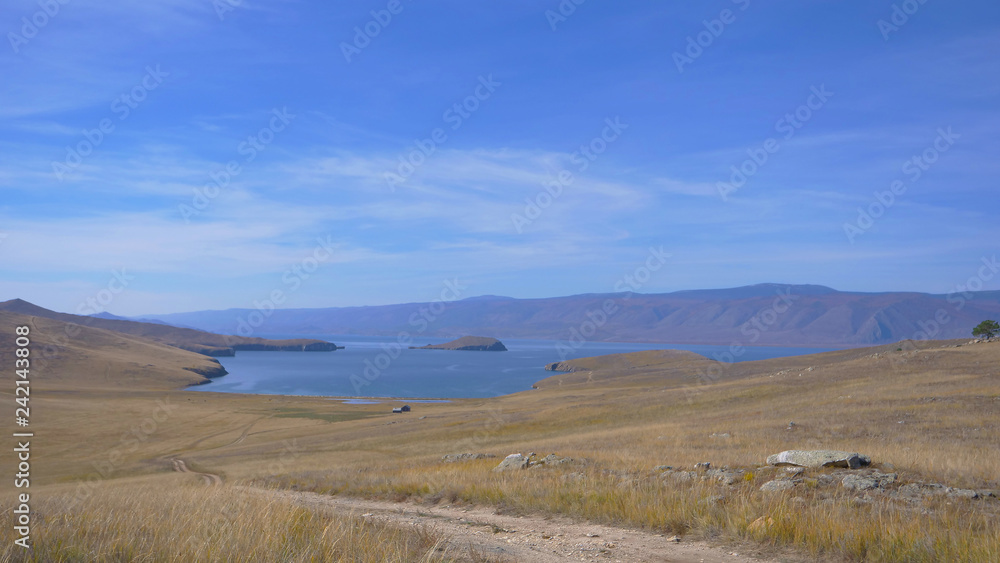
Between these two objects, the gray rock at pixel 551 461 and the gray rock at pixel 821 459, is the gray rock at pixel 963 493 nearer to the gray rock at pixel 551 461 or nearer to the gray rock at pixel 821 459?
the gray rock at pixel 821 459

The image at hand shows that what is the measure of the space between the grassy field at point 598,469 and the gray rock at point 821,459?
407mm

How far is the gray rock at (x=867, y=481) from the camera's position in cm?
927

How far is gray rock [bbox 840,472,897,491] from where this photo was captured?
9.27m

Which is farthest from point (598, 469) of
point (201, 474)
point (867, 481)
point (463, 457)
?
point (201, 474)

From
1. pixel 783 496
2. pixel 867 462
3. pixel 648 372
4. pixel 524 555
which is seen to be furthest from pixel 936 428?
pixel 648 372

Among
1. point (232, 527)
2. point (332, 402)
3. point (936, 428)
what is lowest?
point (332, 402)

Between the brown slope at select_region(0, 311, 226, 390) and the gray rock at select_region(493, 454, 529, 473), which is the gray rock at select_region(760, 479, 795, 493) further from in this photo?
the brown slope at select_region(0, 311, 226, 390)

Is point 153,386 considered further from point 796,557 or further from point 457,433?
point 796,557

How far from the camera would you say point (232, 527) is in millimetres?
5574

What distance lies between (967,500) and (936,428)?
11.4m

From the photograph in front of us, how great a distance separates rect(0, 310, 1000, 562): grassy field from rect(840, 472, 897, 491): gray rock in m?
0.24

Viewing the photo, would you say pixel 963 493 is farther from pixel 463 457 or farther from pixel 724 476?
pixel 463 457

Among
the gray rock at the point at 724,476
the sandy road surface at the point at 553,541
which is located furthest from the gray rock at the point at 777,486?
the sandy road surface at the point at 553,541

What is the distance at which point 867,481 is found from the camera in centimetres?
945
